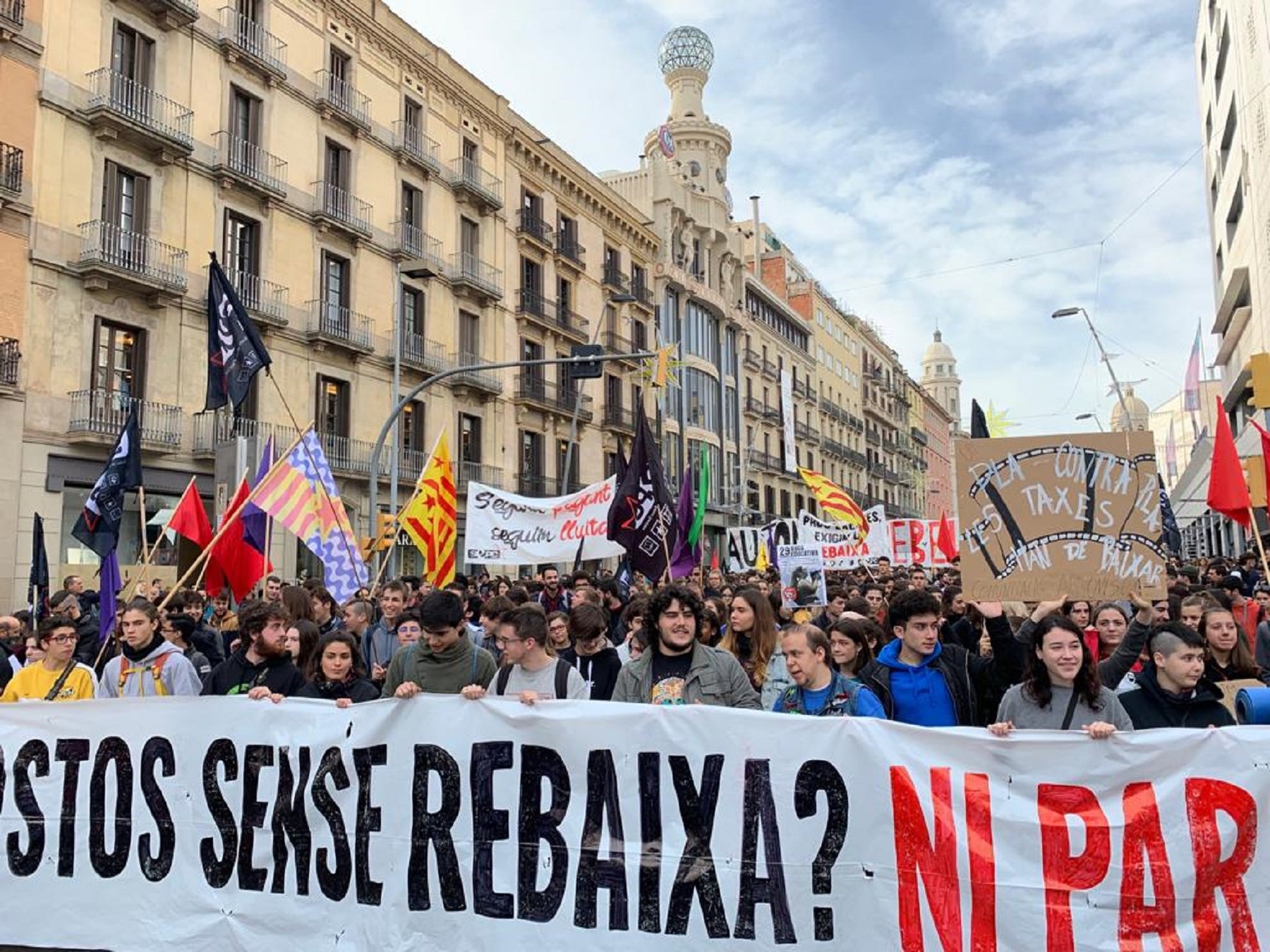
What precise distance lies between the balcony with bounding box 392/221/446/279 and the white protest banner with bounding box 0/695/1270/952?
2310 centimetres

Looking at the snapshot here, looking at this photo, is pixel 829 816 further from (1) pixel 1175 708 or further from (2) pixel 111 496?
(2) pixel 111 496

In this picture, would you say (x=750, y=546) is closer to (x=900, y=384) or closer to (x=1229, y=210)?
(x=1229, y=210)

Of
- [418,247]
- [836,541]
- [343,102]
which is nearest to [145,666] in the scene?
[836,541]

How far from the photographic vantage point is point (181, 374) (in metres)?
21.0

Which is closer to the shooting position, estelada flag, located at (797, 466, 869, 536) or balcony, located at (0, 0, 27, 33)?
balcony, located at (0, 0, 27, 33)

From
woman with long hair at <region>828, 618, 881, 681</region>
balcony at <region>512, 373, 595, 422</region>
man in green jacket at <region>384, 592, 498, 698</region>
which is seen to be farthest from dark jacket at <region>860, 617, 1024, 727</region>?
balcony at <region>512, 373, 595, 422</region>

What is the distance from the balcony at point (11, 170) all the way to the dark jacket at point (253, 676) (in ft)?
51.8

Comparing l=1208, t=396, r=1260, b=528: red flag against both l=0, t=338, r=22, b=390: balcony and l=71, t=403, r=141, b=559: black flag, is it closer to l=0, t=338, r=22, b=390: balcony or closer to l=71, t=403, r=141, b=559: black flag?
l=71, t=403, r=141, b=559: black flag

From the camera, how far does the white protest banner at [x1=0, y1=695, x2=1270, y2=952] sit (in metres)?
3.81

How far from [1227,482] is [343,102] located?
75.6ft

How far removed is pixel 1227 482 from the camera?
30.9 feet

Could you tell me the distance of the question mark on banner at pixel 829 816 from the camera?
391cm

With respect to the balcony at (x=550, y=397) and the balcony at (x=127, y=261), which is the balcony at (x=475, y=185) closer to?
the balcony at (x=550, y=397)

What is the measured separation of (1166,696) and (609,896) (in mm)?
2612
